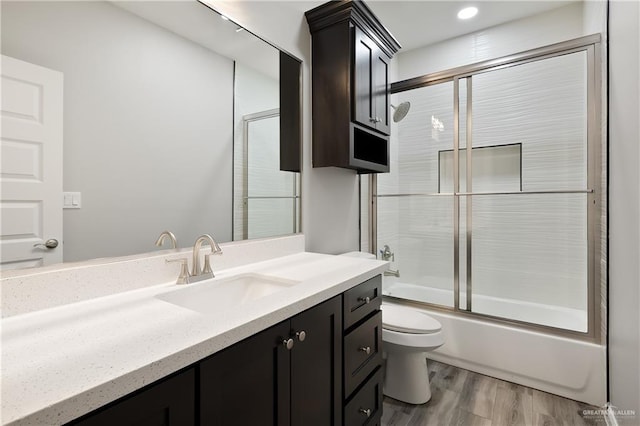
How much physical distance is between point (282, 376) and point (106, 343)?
44 cm

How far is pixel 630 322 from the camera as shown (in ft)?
4.27

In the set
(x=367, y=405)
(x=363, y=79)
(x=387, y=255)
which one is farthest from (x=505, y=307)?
(x=363, y=79)

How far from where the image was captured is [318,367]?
3.24 ft

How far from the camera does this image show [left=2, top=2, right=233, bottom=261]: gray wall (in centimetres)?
87

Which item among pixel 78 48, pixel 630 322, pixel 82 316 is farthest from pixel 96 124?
pixel 630 322

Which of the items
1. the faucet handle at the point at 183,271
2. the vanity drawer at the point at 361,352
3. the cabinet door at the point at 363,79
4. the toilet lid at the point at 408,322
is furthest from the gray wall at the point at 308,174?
the faucet handle at the point at 183,271

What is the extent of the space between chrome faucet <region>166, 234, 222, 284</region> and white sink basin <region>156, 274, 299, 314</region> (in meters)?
0.03

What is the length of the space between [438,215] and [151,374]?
249cm

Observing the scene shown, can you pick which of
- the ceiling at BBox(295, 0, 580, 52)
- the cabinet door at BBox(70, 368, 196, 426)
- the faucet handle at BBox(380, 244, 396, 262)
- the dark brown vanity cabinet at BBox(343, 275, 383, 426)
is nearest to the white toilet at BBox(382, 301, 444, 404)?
the dark brown vanity cabinet at BBox(343, 275, 383, 426)

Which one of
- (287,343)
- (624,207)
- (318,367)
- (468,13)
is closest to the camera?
(287,343)

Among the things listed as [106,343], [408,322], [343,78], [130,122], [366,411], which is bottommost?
[366,411]

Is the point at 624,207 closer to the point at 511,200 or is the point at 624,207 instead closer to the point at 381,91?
the point at 511,200

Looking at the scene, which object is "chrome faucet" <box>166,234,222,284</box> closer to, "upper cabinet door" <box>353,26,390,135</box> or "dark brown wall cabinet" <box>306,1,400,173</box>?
"dark brown wall cabinet" <box>306,1,400,173</box>

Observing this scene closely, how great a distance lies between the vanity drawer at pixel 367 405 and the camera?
119 cm
